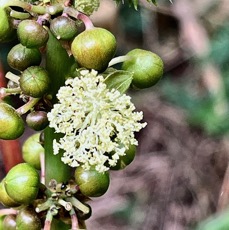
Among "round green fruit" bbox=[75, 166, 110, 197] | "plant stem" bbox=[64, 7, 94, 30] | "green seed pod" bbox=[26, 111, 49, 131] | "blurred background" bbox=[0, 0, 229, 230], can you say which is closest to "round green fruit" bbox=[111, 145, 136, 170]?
"round green fruit" bbox=[75, 166, 110, 197]

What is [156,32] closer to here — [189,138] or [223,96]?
[189,138]

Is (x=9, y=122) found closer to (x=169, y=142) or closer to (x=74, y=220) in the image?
(x=74, y=220)

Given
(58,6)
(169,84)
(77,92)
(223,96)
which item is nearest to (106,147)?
(77,92)

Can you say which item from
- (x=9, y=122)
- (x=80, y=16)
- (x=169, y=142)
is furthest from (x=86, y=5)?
(x=169, y=142)

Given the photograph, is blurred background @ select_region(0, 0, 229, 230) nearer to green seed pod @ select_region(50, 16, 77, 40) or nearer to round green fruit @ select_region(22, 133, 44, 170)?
round green fruit @ select_region(22, 133, 44, 170)

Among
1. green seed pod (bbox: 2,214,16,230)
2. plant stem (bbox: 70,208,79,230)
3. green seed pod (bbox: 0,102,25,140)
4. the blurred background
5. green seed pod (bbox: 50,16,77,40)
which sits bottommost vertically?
the blurred background

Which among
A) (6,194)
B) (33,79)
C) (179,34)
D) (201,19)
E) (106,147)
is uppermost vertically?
(33,79)
